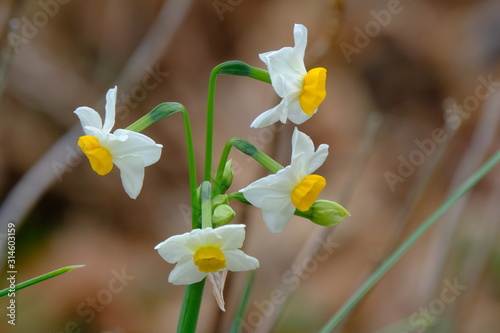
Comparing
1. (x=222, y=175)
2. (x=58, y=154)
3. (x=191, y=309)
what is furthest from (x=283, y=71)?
(x=58, y=154)

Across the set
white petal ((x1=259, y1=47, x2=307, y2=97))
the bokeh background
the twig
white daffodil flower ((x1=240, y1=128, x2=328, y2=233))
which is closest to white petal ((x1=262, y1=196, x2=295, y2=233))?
white daffodil flower ((x1=240, y1=128, x2=328, y2=233))

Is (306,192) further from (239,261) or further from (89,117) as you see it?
(89,117)

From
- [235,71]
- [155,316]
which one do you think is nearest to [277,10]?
[155,316]

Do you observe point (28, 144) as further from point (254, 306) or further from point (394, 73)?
point (394, 73)

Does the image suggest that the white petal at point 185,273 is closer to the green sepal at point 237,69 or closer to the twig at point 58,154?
the green sepal at point 237,69

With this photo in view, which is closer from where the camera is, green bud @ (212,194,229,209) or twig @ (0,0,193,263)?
green bud @ (212,194,229,209)

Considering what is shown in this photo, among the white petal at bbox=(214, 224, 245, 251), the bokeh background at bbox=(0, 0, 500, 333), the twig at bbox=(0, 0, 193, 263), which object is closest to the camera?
the white petal at bbox=(214, 224, 245, 251)

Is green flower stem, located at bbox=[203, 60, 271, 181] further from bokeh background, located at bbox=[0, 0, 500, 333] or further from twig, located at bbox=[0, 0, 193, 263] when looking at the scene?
bokeh background, located at bbox=[0, 0, 500, 333]
